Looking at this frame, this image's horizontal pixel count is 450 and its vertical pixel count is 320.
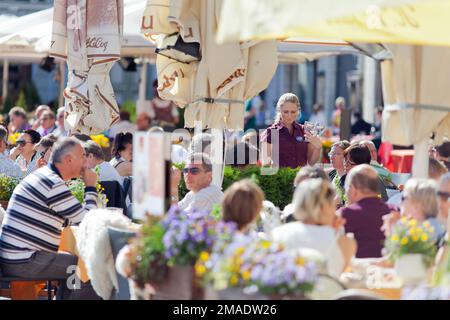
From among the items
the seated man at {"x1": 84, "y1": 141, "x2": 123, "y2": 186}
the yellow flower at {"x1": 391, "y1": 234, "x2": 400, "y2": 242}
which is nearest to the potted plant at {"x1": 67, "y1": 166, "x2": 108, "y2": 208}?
the seated man at {"x1": 84, "y1": 141, "x2": 123, "y2": 186}

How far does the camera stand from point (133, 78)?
1631 inches

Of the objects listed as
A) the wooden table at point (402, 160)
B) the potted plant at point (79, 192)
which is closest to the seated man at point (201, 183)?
the potted plant at point (79, 192)

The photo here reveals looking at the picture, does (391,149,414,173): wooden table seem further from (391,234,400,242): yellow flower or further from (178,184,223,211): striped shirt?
(391,234,400,242): yellow flower

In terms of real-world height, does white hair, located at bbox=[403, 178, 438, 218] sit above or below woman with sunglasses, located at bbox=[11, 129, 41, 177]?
above

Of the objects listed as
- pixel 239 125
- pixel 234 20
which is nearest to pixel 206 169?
pixel 239 125

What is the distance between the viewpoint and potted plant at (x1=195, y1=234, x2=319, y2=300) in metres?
5.21

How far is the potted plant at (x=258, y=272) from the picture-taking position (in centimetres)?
521

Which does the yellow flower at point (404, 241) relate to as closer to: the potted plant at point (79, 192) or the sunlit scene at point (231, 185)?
the sunlit scene at point (231, 185)

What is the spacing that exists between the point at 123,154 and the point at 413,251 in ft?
18.7

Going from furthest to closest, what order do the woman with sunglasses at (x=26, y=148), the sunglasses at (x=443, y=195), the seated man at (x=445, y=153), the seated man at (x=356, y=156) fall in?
the woman with sunglasses at (x=26, y=148)
the seated man at (x=445, y=153)
the seated man at (x=356, y=156)
the sunglasses at (x=443, y=195)

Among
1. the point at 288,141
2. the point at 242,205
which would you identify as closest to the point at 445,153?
the point at 288,141

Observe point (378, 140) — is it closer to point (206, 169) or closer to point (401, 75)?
point (206, 169)

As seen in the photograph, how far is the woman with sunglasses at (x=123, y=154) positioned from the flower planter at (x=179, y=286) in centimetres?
527
